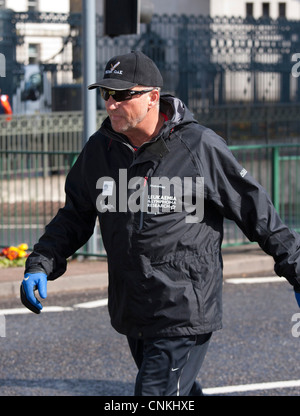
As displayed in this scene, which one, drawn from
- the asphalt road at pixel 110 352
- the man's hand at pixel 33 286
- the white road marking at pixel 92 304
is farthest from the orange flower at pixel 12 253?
the man's hand at pixel 33 286

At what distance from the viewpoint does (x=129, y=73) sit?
4043 millimetres

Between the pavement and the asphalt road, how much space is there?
23cm

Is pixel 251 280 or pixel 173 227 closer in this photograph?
pixel 173 227

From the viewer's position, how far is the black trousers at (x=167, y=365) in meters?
3.99

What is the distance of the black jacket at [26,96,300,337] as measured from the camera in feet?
13.1

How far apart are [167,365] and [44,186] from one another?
6.68m

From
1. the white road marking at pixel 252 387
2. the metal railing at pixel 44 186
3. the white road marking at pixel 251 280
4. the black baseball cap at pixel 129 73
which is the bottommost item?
the white road marking at pixel 251 280

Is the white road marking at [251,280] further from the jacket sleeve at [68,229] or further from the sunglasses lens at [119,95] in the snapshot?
→ the sunglasses lens at [119,95]

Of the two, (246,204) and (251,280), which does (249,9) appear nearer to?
(251,280)

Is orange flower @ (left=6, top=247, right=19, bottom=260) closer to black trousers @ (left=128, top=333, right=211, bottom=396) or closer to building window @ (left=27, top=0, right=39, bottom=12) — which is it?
black trousers @ (left=128, top=333, right=211, bottom=396)

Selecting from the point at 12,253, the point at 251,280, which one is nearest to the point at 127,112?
the point at 251,280

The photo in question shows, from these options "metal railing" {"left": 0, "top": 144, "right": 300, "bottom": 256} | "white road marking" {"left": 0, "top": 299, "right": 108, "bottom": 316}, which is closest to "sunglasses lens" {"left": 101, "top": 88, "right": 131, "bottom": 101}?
"white road marking" {"left": 0, "top": 299, "right": 108, "bottom": 316}

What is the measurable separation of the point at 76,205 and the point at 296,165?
7.02 meters
